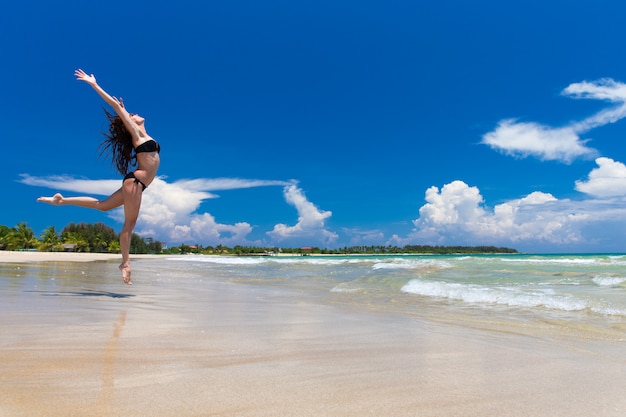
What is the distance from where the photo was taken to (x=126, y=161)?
6000 millimetres

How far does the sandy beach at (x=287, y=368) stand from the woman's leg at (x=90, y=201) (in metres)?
1.91

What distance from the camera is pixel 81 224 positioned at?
80.8 metres

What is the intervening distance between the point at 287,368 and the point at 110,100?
15.4ft

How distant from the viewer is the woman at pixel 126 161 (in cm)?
567

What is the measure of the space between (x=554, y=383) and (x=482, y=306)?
442cm

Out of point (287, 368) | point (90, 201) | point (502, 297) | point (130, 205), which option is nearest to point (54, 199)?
point (90, 201)

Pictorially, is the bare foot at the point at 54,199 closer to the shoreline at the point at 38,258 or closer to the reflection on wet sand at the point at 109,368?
the reflection on wet sand at the point at 109,368

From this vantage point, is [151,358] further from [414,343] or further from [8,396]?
[414,343]

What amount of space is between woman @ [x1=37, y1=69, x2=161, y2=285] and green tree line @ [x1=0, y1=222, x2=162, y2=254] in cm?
6639

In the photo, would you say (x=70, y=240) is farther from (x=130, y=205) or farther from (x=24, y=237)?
(x=130, y=205)

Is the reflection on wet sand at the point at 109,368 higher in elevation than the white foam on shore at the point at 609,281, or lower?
higher

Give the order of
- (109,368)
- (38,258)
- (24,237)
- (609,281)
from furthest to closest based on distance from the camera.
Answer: (24,237) → (38,258) → (609,281) → (109,368)

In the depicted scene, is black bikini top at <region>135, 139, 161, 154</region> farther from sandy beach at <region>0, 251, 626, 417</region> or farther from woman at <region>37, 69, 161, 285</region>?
sandy beach at <region>0, 251, 626, 417</region>

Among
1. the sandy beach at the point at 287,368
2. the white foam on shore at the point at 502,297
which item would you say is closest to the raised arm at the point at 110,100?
→ the sandy beach at the point at 287,368
